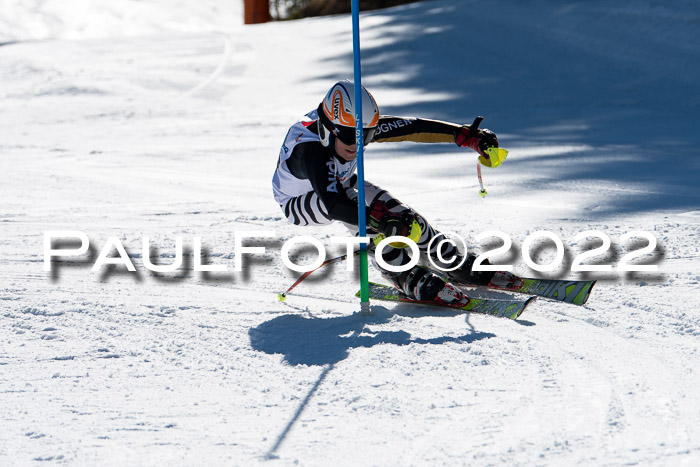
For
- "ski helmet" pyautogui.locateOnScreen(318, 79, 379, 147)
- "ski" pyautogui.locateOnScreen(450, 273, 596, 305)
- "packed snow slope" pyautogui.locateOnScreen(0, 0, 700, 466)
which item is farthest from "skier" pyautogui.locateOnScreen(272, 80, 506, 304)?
"packed snow slope" pyautogui.locateOnScreen(0, 0, 700, 466)

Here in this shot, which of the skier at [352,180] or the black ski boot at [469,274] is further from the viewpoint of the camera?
the black ski boot at [469,274]

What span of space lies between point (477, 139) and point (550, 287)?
98 centimetres

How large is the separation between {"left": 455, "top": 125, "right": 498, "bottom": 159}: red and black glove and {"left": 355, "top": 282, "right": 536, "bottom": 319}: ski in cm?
94

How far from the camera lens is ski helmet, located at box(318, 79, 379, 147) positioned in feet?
14.9

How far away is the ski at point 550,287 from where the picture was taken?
15.5ft

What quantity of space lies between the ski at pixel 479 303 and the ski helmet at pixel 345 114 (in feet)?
2.93

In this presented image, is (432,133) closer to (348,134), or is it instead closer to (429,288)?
(348,134)

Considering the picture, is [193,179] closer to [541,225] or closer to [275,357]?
[541,225]

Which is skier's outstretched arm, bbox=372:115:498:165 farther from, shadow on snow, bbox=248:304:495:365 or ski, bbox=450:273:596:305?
shadow on snow, bbox=248:304:495:365

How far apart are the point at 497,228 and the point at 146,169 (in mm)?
4240

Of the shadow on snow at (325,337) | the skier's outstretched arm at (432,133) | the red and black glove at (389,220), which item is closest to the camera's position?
the shadow on snow at (325,337)

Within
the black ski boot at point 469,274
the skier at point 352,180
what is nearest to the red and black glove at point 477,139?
the skier at point 352,180

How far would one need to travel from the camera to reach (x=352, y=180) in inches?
205

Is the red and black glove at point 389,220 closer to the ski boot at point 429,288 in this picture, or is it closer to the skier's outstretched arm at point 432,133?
the ski boot at point 429,288
